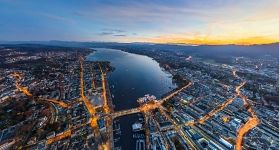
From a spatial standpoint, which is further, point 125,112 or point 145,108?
point 145,108

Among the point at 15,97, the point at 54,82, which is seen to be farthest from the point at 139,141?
the point at 54,82

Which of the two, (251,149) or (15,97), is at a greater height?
(15,97)

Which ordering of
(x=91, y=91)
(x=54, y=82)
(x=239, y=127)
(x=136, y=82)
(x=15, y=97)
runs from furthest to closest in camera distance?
(x=136, y=82) → (x=54, y=82) → (x=91, y=91) → (x=15, y=97) → (x=239, y=127)

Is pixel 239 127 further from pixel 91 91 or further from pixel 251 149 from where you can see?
pixel 91 91

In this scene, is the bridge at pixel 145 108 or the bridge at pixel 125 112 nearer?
the bridge at pixel 125 112

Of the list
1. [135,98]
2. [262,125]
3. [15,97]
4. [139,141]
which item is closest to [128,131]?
[139,141]

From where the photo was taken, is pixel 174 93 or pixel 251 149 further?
pixel 174 93

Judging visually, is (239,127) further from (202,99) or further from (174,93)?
(174,93)

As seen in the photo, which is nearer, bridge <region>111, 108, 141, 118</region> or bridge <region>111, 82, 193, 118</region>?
bridge <region>111, 108, 141, 118</region>

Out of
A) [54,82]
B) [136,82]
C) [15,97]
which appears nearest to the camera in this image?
[15,97]
